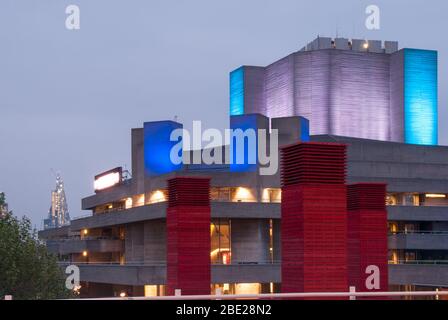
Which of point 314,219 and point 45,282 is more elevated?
point 314,219

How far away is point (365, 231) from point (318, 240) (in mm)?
18424

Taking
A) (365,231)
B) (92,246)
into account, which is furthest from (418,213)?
(92,246)

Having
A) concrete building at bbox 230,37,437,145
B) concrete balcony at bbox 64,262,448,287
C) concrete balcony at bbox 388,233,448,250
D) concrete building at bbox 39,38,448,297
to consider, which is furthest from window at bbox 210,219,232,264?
concrete building at bbox 230,37,437,145

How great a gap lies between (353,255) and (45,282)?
84.8 ft

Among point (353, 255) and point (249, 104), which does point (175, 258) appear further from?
point (249, 104)

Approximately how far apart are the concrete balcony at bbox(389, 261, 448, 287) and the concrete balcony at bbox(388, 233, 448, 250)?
649 centimetres

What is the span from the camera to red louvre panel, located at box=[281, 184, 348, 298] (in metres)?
31.4

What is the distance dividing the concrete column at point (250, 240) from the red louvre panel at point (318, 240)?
154ft

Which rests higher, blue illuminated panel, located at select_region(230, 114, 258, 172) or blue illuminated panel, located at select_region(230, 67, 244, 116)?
blue illuminated panel, located at select_region(230, 67, 244, 116)

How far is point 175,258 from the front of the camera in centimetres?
4556

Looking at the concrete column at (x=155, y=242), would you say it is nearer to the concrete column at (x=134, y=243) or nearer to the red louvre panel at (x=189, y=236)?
the concrete column at (x=134, y=243)

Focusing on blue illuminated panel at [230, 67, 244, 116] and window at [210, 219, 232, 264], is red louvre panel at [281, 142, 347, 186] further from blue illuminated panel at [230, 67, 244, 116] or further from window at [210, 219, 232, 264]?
blue illuminated panel at [230, 67, 244, 116]

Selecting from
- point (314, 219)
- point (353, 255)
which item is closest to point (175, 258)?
point (353, 255)

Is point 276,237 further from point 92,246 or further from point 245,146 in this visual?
point 92,246
